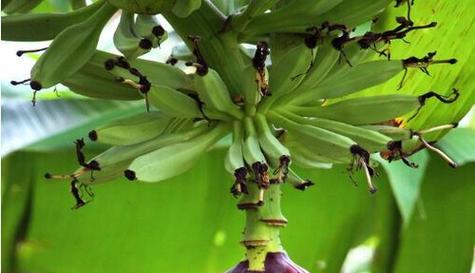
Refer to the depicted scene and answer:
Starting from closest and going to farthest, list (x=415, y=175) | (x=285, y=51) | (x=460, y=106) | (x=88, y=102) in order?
(x=285, y=51) → (x=460, y=106) → (x=415, y=175) → (x=88, y=102)

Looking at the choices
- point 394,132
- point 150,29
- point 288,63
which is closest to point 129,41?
point 150,29

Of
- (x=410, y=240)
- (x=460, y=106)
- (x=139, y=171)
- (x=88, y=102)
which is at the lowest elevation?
(x=410, y=240)

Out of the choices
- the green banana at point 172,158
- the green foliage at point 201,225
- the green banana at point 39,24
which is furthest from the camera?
the green foliage at point 201,225

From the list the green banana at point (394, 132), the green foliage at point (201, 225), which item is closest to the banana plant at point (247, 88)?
the green banana at point (394, 132)

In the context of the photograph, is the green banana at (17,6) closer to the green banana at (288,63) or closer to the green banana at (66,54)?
the green banana at (66,54)

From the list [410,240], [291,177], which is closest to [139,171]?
[291,177]

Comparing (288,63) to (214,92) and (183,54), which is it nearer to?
(214,92)

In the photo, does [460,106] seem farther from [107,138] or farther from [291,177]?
[107,138]
